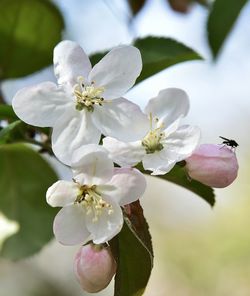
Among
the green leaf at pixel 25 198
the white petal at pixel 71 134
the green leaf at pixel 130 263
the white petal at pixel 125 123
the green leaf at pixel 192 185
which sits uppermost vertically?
the white petal at pixel 125 123

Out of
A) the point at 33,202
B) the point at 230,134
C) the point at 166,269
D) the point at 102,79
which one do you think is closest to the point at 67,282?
the point at 166,269

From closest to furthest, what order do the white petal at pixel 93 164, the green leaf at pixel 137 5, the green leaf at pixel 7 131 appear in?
1. the white petal at pixel 93 164
2. the green leaf at pixel 7 131
3. the green leaf at pixel 137 5

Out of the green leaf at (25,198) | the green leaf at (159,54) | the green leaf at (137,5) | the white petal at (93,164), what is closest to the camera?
the white petal at (93,164)

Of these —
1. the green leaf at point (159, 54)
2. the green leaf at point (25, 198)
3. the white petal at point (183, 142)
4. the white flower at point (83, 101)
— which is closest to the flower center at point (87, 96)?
the white flower at point (83, 101)

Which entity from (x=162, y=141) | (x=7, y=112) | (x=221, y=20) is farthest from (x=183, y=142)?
(x=221, y=20)

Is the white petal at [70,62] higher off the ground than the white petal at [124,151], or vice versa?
the white petal at [70,62]

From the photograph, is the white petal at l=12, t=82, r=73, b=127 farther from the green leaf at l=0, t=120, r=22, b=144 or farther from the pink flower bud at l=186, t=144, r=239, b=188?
the pink flower bud at l=186, t=144, r=239, b=188

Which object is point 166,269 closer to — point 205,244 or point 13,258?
point 205,244

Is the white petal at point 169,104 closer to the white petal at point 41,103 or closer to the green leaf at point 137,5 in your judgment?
the white petal at point 41,103
